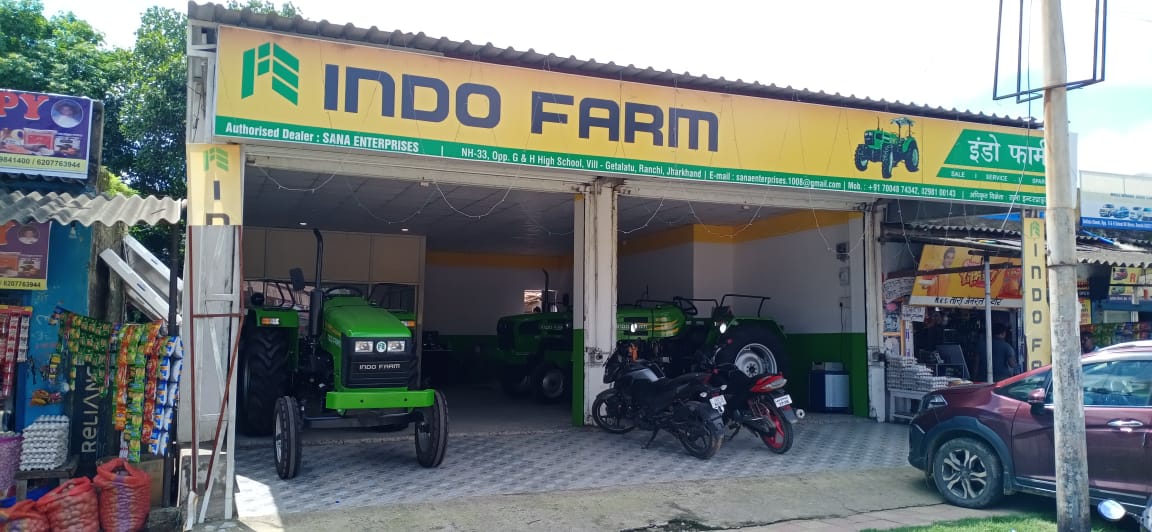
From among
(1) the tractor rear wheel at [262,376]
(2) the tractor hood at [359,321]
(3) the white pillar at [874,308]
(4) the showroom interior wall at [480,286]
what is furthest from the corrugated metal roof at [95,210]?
(4) the showroom interior wall at [480,286]

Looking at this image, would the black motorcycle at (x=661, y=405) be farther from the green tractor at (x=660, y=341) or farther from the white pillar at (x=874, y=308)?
the white pillar at (x=874, y=308)

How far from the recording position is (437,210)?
12180 millimetres

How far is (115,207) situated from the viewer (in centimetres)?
585

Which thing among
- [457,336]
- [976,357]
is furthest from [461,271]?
[976,357]

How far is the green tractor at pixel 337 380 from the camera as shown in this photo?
22.2ft

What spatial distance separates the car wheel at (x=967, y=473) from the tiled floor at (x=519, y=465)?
3.92ft

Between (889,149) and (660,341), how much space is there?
4183mm

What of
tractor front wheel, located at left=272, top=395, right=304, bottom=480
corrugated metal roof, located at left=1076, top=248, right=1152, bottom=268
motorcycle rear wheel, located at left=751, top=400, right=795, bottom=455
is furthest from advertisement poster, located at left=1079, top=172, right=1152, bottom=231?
tractor front wheel, located at left=272, top=395, right=304, bottom=480

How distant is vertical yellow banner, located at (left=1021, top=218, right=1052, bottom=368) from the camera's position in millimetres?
9078

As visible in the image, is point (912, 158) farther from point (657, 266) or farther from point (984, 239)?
point (657, 266)

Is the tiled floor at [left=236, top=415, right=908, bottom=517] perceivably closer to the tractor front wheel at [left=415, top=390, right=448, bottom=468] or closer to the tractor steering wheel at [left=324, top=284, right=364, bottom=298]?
the tractor front wheel at [left=415, top=390, right=448, bottom=468]

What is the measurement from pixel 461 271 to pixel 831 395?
9463mm

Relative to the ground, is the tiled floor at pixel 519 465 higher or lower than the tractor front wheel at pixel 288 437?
lower

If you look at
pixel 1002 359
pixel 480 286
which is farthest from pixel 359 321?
pixel 480 286
